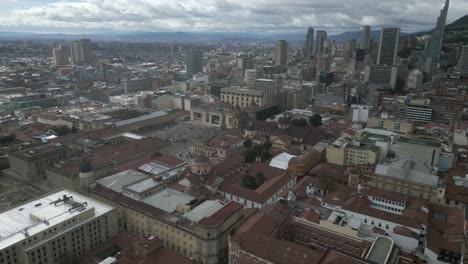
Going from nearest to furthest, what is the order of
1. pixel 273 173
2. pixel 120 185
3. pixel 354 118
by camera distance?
pixel 120 185, pixel 273 173, pixel 354 118

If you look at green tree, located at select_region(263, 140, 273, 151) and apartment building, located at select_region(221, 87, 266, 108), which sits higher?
apartment building, located at select_region(221, 87, 266, 108)

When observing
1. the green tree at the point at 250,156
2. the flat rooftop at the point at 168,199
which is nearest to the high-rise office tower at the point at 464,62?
the green tree at the point at 250,156

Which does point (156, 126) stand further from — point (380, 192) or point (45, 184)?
point (380, 192)

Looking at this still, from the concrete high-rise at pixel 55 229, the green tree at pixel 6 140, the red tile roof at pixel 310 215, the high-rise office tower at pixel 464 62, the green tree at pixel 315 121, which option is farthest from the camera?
the high-rise office tower at pixel 464 62

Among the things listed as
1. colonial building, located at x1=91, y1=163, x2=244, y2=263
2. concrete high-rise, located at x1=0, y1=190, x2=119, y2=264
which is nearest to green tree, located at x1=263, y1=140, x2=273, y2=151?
colonial building, located at x1=91, y1=163, x2=244, y2=263

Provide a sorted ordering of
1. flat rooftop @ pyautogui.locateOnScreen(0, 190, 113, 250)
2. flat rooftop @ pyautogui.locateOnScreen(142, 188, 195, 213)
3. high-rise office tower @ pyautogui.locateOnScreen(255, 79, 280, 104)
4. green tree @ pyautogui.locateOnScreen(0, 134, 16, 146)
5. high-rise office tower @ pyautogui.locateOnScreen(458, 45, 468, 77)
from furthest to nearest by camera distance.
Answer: high-rise office tower @ pyautogui.locateOnScreen(458, 45, 468, 77)
high-rise office tower @ pyautogui.locateOnScreen(255, 79, 280, 104)
green tree @ pyautogui.locateOnScreen(0, 134, 16, 146)
flat rooftop @ pyautogui.locateOnScreen(142, 188, 195, 213)
flat rooftop @ pyautogui.locateOnScreen(0, 190, 113, 250)

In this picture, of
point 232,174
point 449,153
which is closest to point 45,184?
point 232,174

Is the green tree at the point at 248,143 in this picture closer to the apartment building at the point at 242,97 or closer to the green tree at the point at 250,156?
the green tree at the point at 250,156

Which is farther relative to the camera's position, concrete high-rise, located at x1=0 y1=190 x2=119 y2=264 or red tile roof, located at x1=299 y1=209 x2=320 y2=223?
red tile roof, located at x1=299 y1=209 x2=320 y2=223

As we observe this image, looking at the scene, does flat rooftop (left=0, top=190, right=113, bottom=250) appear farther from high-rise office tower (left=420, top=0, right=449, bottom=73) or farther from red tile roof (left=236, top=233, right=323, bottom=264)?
high-rise office tower (left=420, top=0, right=449, bottom=73)
